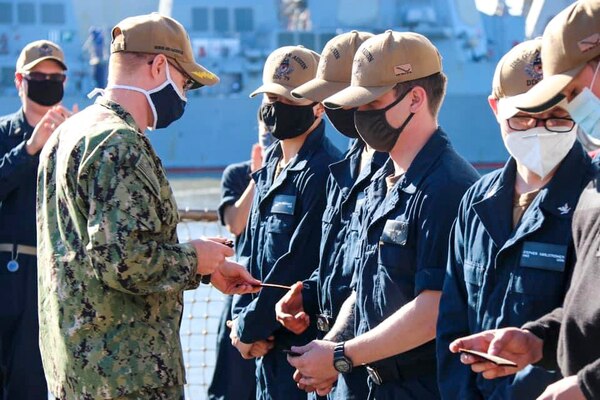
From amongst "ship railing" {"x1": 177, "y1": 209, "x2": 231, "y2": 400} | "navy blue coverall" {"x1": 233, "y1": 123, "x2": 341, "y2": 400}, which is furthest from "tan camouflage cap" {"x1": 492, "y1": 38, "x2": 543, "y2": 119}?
"ship railing" {"x1": 177, "y1": 209, "x2": 231, "y2": 400}

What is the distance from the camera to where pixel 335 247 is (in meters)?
4.41

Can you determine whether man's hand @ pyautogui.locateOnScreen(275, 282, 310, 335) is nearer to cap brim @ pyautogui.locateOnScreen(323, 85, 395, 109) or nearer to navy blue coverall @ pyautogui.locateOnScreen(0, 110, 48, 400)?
cap brim @ pyautogui.locateOnScreen(323, 85, 395, 109)

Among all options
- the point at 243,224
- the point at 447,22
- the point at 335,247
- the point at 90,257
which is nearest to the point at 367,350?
the point at 335,247

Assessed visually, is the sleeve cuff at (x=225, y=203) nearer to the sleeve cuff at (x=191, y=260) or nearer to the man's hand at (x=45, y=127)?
the man's hand at (x=45, y=127)

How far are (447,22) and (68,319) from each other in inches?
1731

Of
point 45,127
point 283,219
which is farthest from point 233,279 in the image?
point 45,127

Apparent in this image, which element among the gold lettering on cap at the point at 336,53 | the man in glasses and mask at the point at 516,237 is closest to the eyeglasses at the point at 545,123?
the man in glasses and mask at the point at 516,237

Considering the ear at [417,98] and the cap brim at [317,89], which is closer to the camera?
the ear at [417,98]

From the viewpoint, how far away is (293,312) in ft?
15.2

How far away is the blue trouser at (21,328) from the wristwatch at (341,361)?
2.77 m

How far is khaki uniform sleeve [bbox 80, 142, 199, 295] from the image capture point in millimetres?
3492

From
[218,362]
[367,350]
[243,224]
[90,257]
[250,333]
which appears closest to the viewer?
[90,257]

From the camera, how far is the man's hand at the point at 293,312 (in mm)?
4582

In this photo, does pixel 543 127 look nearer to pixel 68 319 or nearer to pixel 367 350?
pixel 367 350
